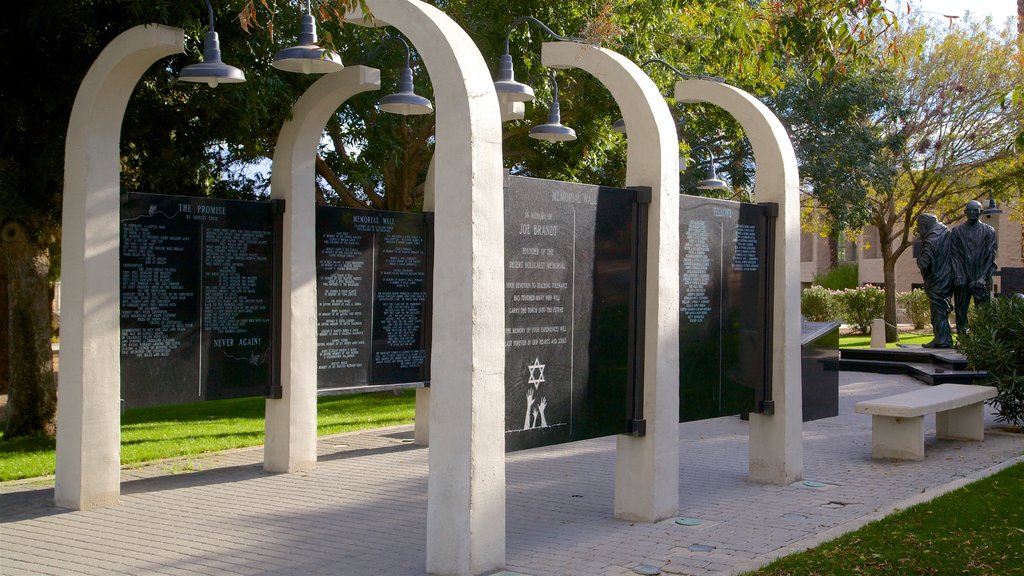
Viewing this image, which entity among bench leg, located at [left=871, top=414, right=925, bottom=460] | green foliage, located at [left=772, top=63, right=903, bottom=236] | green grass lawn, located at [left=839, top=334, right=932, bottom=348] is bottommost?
bench leg, located at [left=871, top=414, right=925, bottom=460]

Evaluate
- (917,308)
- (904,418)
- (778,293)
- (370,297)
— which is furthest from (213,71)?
(917,308)

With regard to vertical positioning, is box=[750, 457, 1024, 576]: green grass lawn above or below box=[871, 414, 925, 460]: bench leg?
below

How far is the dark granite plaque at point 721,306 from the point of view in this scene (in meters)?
8.07

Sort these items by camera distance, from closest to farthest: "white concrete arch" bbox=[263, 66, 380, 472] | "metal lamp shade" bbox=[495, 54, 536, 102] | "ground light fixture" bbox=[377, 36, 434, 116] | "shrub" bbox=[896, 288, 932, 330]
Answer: "metal lamp shade" bbox=[495, 54, 536, 102]
"ground light fixture" bbox=[377, 36, 434, 116]
"white concrete arch" bbox=[263, 66, 380, 472]
"shrub" bbox=[896, 288, 932, 330]

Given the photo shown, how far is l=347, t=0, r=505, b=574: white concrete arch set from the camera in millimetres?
5668

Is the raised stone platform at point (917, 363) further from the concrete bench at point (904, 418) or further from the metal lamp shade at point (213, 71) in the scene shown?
the metal lamp shade at point (213, 71)

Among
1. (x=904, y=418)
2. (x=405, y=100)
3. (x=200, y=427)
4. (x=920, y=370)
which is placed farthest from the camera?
(x=920, y=370)

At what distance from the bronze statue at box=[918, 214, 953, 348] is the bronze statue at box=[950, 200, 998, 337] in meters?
0.20

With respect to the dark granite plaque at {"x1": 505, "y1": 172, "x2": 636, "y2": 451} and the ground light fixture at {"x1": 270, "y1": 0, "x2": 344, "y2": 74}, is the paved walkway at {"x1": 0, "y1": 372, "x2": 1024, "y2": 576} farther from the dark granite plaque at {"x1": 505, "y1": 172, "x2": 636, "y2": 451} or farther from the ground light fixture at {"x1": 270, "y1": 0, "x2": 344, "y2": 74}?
the ground light fixture at {"x1": 270, "y1": 0, "x2": 344, "y2": 74}

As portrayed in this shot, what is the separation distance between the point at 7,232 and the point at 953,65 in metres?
26.1

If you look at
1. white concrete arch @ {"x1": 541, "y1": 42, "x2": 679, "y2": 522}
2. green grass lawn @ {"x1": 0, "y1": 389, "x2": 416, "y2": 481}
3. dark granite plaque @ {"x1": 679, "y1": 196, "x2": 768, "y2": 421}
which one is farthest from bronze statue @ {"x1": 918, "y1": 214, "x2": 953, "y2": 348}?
white concrete arch @ {"x1": 541, "y1": 42, "x2": 679, "y2": 522}

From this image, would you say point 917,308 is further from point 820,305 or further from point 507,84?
point 507,84

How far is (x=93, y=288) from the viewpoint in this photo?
755 cm

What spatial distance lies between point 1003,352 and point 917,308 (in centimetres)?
2138
